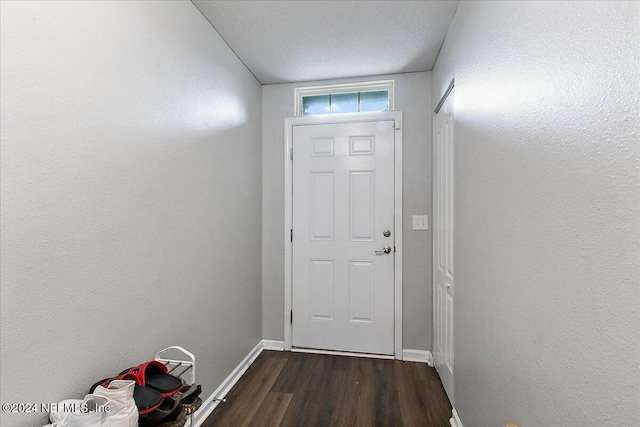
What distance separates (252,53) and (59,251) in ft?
6.45

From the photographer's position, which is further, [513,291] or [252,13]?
[252,13]

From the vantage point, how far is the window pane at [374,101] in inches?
112

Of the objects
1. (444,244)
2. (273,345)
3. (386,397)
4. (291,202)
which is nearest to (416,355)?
(386,397)

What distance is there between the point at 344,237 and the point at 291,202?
1.97 feet

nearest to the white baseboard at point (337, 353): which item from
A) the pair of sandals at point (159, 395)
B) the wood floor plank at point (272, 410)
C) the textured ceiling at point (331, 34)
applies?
the wood floor plank at point (272, 410)

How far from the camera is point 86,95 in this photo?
114 cm

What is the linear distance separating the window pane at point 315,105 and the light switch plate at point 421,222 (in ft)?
4.25

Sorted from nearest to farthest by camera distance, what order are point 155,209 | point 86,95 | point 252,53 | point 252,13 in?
point 86,95
point 155,209
point 252,13
point 252,53

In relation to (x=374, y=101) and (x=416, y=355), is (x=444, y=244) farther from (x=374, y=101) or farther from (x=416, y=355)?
(x=374, y=101)

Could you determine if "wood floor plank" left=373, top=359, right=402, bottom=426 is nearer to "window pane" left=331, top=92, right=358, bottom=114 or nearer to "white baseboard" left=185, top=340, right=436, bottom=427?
"white baseboard" left=185, top=340, right=436, bottom=427

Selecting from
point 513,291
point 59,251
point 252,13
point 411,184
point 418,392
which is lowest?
point 418,392

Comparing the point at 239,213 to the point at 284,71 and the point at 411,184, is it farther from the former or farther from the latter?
the point at 411,184

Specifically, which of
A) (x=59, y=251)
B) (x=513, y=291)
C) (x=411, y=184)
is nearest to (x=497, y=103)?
(x=513, y=291)

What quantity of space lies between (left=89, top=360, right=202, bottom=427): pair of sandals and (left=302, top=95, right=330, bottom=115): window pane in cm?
241
